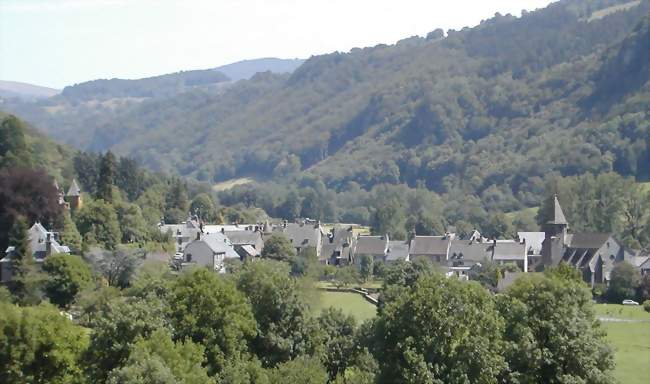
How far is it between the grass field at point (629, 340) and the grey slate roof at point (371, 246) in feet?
93.8

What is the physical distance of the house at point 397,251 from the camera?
9519 centimetres

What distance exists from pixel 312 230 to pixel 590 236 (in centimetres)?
2845

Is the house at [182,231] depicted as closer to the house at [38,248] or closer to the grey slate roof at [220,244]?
the grey slate roof at [220,244]

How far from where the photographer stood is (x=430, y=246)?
95250 mm

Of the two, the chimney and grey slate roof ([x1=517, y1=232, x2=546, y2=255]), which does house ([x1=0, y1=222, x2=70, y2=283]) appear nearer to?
the chimney

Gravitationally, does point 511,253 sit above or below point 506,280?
below

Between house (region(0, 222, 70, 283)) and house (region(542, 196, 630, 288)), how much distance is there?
131 feet

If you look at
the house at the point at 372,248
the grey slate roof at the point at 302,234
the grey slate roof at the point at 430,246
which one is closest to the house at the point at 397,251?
the house at the point at 372,248

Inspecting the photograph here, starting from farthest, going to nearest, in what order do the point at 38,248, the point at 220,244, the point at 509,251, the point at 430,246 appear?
the point at 430,246
the point at 509,251
the point at 220,244
the point at 38,248

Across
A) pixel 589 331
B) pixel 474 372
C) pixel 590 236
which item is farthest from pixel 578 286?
pixel 590 236

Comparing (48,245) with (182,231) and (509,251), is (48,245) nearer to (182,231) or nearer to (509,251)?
(182,231)

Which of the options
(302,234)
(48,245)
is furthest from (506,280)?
(48,245)

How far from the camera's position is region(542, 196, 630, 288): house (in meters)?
85.2

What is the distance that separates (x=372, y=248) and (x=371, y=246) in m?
0.48
